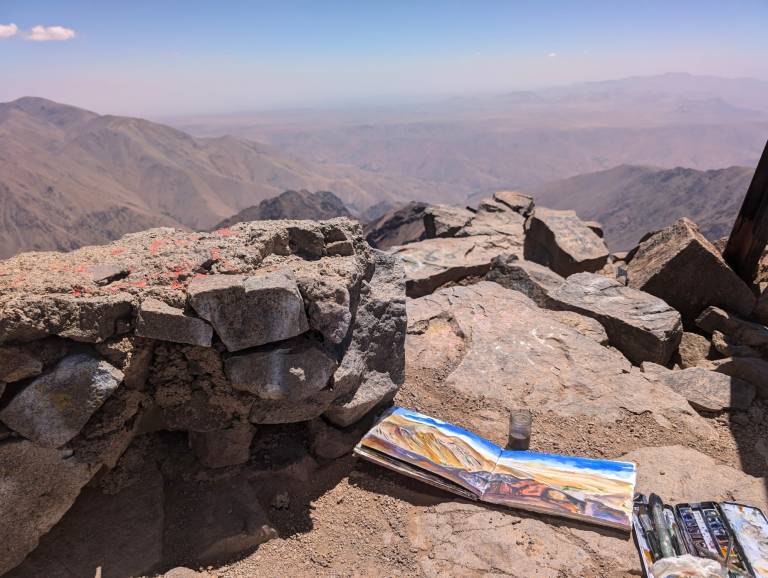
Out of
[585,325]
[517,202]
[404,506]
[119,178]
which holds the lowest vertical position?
[119,178]

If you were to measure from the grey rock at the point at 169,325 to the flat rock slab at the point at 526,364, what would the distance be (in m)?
2.58

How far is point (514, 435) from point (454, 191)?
189178mm

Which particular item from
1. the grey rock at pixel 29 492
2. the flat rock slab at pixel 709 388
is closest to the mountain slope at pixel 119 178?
the grey rock at pixel 29 492

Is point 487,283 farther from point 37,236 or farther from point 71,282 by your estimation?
point 37,236

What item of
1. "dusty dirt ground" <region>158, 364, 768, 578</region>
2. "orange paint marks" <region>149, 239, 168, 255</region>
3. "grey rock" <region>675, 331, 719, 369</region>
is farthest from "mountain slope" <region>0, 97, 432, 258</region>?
"grey rock" <region>675, 331, 719, 369</region>

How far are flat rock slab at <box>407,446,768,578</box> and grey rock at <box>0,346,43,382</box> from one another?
108 inches

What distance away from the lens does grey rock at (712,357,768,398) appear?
525 centimetres

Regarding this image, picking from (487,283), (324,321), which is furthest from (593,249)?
(324,321)

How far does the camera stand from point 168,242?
13.8 feet

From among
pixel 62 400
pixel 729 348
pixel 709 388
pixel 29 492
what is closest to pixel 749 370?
pixel 709 388

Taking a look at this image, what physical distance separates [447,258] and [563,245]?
1.91m

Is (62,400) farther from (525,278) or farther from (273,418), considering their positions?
(525,278)

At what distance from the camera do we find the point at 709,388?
526cm

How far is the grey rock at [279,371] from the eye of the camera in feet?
11.9
